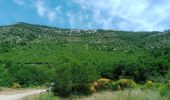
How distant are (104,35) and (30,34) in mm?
27155

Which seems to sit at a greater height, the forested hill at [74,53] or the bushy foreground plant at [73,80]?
the forested hill at [74,53]

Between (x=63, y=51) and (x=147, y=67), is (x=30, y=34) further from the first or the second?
(x=147, y=67)

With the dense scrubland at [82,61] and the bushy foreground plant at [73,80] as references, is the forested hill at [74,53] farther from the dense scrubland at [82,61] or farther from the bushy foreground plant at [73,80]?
the bushy foreground plant at [73,80]

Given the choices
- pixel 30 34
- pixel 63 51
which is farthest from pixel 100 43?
pixel 63 51

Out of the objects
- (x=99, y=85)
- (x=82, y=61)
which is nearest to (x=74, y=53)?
(x=82, y=61)

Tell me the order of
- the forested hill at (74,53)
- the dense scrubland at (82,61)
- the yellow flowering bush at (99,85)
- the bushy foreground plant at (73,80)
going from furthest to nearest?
1. the forested hill at (74,53)
2. the yellow flowering bush at (99,85)
3. the dense scrubland at (82,61)
4. the bushy foreground plant at (73,80)

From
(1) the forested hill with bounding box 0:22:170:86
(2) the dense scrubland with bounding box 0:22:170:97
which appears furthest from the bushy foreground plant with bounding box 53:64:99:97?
(1) the forested hill with bounding box 0:22:170:86

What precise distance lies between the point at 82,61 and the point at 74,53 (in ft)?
103

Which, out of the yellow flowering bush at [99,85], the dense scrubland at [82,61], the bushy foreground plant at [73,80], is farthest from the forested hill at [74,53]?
the yellow flowering bush at [99,85]

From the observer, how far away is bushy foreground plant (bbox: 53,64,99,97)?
1030 inches

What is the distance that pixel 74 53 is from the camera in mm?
101500

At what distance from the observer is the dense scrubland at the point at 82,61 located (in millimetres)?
27219

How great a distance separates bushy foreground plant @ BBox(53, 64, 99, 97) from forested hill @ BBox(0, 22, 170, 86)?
95 cm

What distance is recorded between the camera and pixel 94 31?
169 metres
